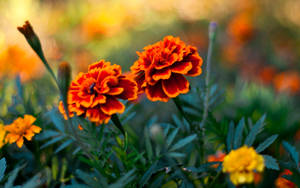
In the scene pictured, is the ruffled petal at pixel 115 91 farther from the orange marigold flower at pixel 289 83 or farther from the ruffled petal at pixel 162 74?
the orange marigold flower at pixel 289 83

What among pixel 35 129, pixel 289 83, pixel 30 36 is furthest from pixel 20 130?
pixel 289 83

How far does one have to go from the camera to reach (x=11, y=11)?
3545 mm

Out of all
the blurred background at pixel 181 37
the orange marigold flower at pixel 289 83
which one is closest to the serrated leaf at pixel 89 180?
the blurred background at pixel 181 37

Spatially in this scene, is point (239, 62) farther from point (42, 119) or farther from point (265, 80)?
point (42, 119)

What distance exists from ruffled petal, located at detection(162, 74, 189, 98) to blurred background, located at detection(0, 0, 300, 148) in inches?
26.6

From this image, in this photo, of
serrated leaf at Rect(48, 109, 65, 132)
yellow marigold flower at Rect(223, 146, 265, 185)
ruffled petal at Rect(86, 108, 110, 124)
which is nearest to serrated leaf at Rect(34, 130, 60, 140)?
serrated leaf at Rect(48, 109, 65, 132)

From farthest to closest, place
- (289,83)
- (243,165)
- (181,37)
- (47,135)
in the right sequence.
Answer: (181,37) < (289,83) < (47,135) < (243,165)

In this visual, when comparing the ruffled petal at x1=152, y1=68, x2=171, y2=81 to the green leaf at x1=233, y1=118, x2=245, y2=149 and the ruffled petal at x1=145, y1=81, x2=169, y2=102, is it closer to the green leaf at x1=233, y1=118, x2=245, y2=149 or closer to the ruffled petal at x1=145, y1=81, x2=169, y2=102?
the ruffled petal at x1=145, y1=81, x2=169, y2=102

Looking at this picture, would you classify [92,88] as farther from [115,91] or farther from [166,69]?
[166,69]

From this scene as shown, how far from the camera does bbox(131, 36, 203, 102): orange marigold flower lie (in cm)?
65

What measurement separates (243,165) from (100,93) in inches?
11.7

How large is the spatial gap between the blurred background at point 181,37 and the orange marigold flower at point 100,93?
75cm

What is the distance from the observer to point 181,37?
326cm

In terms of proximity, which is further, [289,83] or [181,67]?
[289,83]
